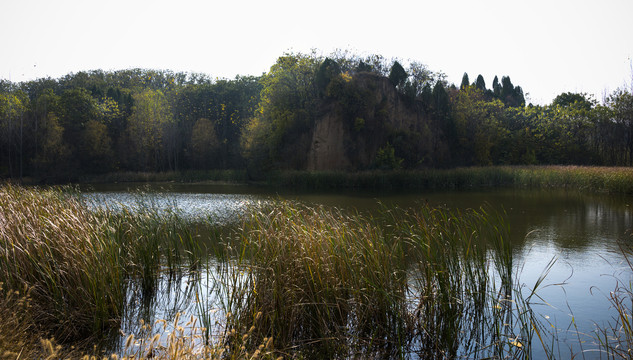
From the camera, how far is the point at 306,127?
3269cm

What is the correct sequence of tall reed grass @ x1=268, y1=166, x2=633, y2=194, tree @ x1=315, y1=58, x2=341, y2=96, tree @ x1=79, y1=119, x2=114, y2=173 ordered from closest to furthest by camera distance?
tall reed grass @ x1=268, y1=166, x2=633, y2=194, tree @ x1=315, y1=58, x2=341, y2=96, tree @ x1=79, y1=119, x2=114, y2=173

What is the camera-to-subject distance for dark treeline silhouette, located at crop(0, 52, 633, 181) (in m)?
31.5

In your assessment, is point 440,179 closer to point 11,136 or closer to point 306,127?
point 306,127

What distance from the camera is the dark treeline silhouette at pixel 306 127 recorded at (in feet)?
103

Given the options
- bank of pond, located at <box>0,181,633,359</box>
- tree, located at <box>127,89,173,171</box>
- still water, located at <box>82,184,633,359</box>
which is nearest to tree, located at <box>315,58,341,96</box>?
still water, located at <box>82,184,633,359</box>

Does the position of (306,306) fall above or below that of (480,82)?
below

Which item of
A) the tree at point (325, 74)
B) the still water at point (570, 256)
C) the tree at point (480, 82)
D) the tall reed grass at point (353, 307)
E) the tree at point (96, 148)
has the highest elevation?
the tree at point (480, 82)

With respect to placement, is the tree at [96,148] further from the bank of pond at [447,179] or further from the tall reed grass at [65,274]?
the tall reed grass at [65,274]

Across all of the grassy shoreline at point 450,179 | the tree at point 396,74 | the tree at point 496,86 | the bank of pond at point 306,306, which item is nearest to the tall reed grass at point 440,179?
the grassy shoreline at point 450,179

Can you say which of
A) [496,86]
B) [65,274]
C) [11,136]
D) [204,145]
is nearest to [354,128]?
[204,145]

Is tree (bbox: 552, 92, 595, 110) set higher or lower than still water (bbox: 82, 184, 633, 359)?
higher

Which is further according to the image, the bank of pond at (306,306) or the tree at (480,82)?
the tree at (480,82)

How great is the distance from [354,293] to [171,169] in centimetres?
3886

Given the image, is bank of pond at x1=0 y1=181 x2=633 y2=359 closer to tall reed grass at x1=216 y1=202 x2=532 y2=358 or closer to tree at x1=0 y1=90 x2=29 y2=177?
tall reed grass at x1=216 y1=202 x2=532 y2=358
